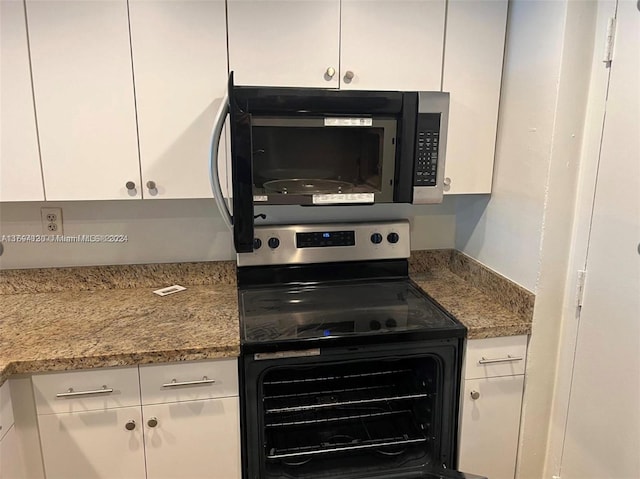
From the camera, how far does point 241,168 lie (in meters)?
1.36

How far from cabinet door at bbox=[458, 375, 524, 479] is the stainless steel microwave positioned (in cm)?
68

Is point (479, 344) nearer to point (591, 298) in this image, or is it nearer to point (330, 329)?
point (591, 298)

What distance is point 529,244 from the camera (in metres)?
1.59

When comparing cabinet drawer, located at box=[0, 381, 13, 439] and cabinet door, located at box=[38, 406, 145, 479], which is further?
cabinet door, located at box=[38, 406, 145, 479]

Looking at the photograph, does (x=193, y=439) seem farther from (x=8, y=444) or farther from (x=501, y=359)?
(x=501, y=359)

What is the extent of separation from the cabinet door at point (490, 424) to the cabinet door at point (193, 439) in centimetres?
79

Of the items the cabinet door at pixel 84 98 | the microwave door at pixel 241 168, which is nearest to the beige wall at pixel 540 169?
the microwave door at pixel 241 168

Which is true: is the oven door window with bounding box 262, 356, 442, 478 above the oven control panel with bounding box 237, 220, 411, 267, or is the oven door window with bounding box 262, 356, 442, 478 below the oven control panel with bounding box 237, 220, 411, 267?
below

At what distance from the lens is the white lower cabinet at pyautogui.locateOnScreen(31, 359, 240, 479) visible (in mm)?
1372

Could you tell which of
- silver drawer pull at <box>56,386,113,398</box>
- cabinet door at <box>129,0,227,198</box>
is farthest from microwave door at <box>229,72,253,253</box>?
silver drawer pull at <box>56,386,113,398</box>

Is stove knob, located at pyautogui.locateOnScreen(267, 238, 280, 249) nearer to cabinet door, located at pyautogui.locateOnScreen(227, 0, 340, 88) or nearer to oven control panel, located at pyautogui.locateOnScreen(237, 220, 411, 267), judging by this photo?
oven control panel, located at pyautogui.locateOnScreen(237, 220, 411, 267)

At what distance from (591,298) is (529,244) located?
25 centimetres

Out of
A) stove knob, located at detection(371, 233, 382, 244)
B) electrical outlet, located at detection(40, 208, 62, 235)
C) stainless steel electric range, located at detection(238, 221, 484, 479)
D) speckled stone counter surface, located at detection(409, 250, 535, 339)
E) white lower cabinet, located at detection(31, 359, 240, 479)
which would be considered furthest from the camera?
stove knob, located at detection(371, 233, 382, 244)

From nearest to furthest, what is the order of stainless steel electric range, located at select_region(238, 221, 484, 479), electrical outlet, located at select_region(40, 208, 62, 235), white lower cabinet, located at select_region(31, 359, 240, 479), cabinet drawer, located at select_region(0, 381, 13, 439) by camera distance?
cabinet drawer, located at select_region(0, 381, 13, 439) < white lower cabinet, located at select_region(31, 359, 240, 479) < stainless steel electric range, located at select_region(238, 221, 484, 479) < electrical outlet, located at select_region(40, 208, 62, 235)
